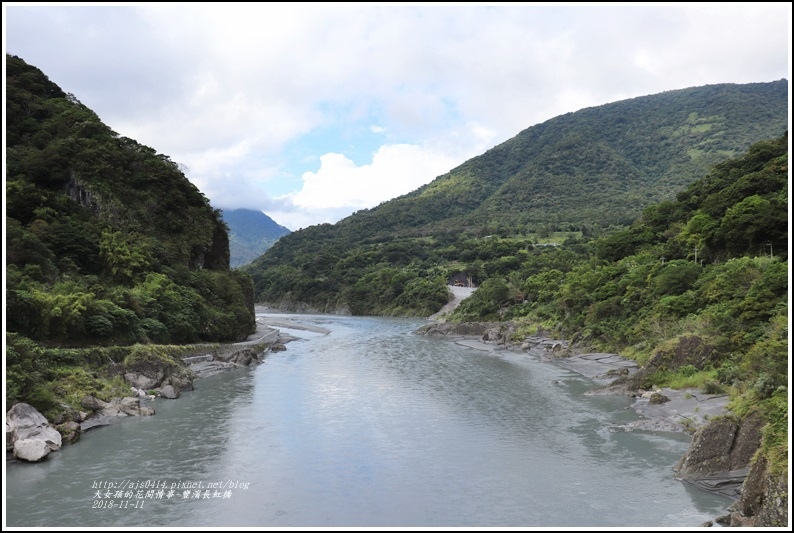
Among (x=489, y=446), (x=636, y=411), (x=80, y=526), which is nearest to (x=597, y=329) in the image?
(x=636, y=411)

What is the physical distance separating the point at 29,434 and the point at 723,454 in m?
18.7

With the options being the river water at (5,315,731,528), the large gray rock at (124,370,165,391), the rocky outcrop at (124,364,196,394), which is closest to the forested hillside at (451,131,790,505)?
the river water at (5,315,731,528)

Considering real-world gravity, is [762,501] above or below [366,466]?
above

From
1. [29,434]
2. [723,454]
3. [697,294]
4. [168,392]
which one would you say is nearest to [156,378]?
[168,392]

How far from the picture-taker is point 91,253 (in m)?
33.2

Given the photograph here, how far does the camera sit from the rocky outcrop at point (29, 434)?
1584cm

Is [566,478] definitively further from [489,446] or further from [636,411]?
[636,411]

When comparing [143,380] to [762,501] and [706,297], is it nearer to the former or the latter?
[762,501]

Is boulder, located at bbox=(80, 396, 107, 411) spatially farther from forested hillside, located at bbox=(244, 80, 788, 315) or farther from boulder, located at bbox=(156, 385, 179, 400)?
forested hillside, located at bbox=(244, 80, 788, 315)

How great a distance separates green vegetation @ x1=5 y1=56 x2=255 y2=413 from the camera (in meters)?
23.7

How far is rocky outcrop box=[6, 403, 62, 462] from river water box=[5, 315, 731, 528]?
33 centimetres

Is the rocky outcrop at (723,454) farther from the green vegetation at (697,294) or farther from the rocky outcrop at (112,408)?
the rocky outcrop at (112,408)

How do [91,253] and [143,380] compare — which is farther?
[91,253]

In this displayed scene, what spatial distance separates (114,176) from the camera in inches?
1567
